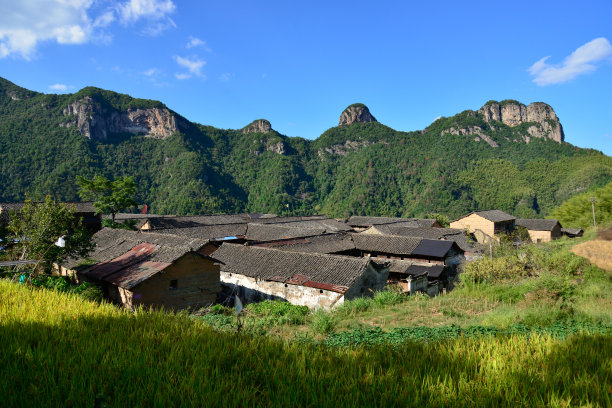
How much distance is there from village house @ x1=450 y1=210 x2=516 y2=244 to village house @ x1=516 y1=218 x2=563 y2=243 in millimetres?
2460

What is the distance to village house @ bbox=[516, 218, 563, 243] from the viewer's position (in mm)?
45656

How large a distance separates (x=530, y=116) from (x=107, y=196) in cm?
15572

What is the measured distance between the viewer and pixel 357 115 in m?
171

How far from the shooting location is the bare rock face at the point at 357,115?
17112cm

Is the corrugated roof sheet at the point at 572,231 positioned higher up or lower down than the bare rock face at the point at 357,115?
lower down

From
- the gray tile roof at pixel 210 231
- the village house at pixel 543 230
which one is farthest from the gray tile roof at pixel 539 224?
the gray tile roof at pixel 210 231

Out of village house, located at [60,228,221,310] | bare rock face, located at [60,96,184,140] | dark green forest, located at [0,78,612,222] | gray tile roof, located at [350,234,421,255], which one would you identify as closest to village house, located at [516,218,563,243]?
gray tile roof, located at [350,234,421,255]

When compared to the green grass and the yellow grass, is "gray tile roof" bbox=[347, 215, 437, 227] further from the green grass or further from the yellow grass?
the green grass

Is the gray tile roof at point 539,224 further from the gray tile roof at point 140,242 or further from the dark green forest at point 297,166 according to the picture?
the gray tile roof at point 140,242

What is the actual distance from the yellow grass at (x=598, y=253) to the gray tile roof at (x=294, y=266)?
9.25m

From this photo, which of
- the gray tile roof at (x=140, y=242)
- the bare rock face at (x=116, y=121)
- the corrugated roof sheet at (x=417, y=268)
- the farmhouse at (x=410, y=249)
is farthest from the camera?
the bare rock face at (x=116, y=121)

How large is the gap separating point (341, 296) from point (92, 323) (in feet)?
41.9

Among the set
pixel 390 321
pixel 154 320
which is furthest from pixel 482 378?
pixel 390 321

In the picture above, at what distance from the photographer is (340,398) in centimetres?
247
